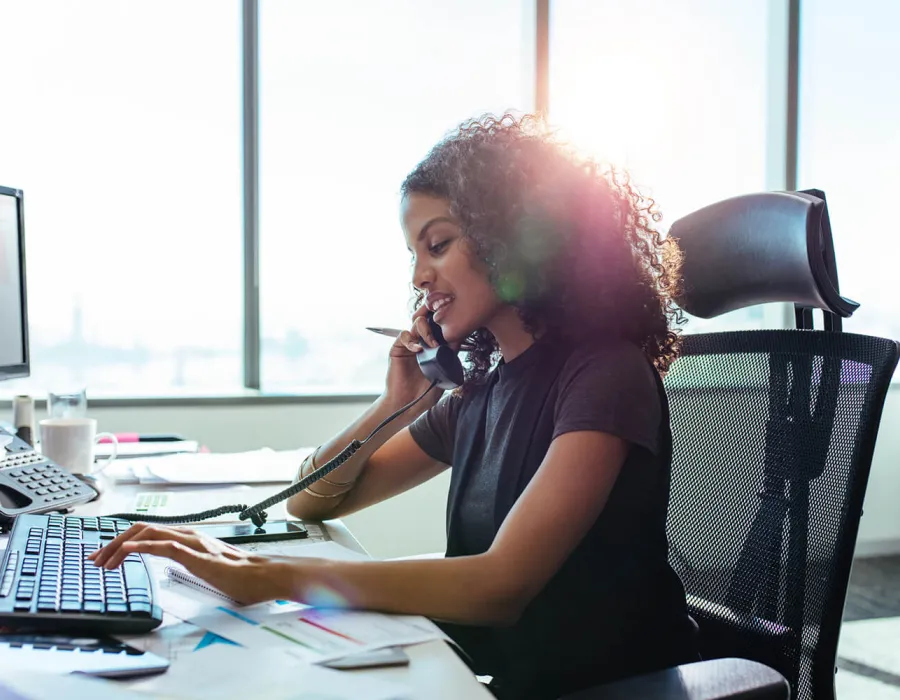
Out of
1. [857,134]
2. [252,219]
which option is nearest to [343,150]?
[252,219]

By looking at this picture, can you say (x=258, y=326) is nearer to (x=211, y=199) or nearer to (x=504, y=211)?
(x=211, y=199)

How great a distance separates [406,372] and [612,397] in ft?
1.69

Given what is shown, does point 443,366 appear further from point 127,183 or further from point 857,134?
point 857,134

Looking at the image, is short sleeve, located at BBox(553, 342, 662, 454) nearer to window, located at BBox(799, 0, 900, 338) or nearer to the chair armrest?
the chair armrest

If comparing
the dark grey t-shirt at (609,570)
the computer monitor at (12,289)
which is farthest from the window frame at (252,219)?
the dark grey t-shirt at (609,570)

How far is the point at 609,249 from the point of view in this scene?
3.47 feet

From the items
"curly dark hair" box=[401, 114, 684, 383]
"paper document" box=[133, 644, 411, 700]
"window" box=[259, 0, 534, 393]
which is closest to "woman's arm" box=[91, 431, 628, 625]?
"paper document" box=[133, 644, 411, 700]

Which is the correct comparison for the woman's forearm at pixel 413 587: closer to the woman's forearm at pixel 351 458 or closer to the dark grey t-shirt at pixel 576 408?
the dark grey t-shirt at pixel 576 408

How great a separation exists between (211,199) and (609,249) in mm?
2119

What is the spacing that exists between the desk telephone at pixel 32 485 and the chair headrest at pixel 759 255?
3.15 feet

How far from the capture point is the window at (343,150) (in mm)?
2910

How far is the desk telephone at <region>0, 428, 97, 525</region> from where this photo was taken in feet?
3.80

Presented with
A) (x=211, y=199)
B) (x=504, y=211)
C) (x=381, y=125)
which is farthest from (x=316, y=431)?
(x=504, y=211)

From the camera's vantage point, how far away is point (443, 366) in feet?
4.04
